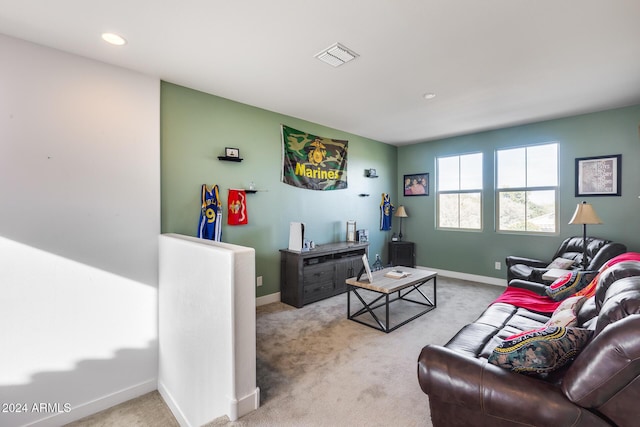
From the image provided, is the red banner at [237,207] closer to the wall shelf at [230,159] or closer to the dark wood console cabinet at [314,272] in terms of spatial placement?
the wall shelf at [230,159]

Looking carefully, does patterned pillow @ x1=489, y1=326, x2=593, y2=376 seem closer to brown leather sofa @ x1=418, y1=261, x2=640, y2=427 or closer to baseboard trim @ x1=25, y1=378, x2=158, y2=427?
brown leather sofa @ x1=418, y1=261, x2=640, y2=427

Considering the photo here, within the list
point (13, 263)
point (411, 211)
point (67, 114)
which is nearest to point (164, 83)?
point (67, 114)

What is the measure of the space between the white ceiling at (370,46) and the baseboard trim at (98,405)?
106 inches

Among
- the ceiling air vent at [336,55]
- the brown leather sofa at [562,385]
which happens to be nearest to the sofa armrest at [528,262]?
the brown leather sofa at [562,385]

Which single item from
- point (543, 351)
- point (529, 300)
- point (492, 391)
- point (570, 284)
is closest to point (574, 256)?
point (570, 284)

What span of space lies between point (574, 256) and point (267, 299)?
4.13 metres

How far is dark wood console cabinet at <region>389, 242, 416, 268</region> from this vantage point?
588 cm

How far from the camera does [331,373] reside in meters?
2.36

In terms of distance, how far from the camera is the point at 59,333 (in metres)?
2.23

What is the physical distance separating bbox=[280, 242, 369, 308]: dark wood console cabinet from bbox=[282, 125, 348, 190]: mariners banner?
1.07 m

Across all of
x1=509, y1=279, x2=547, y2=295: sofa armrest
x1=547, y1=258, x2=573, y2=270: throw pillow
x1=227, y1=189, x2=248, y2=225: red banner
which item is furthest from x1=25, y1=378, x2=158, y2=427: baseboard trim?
x1=547, y1=258, x2=573, y2=270: throw pillow

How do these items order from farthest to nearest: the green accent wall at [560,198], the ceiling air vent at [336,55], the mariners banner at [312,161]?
the mariners banner at [312,161]
the green accent wall at [560,198]
the ceiling air vent at [336,55]

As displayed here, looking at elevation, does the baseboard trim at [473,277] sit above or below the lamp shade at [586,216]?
below

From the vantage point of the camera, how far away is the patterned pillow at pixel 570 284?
8.34ft
